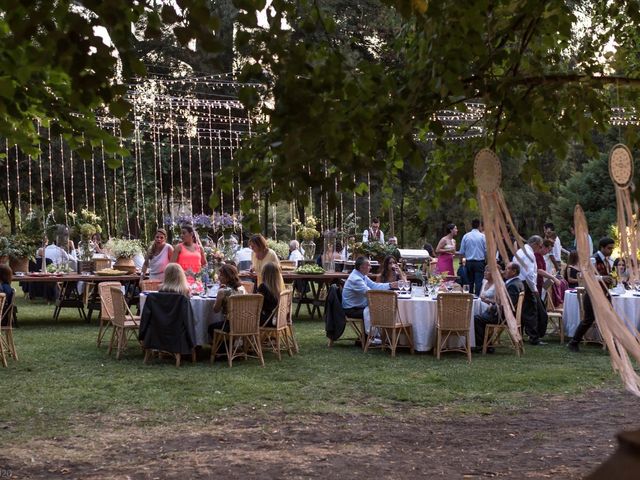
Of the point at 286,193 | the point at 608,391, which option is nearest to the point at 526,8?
the point at 286,193

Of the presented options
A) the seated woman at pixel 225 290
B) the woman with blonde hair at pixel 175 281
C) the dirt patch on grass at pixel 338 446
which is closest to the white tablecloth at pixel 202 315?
the seated woman at pixel 225 290

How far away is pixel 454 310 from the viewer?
36.1 ft

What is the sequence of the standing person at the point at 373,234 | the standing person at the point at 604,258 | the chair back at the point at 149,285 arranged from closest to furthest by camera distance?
the standing person at the point at 604,258 < the chair back at the point at 149,285 < the standing person at the point at 373,234

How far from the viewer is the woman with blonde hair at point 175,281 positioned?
34.1ft

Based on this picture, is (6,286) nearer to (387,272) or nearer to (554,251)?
(387,272)

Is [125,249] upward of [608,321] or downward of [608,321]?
upward

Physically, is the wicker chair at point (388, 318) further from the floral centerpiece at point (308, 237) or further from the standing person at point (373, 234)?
the standing person at point (373, 234)

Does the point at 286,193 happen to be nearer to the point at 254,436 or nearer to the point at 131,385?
the point at 254,436

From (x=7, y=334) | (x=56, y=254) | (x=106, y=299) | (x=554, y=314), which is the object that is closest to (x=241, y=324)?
(x=106, y=299)

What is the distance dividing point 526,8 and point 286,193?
160 cm

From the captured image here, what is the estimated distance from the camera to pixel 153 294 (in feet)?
33.9

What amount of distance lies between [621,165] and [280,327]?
21.6ft

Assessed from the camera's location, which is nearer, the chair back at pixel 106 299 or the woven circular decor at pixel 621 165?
the woven circular decor at pixel 621 165

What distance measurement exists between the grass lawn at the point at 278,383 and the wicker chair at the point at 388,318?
9.7 inches
